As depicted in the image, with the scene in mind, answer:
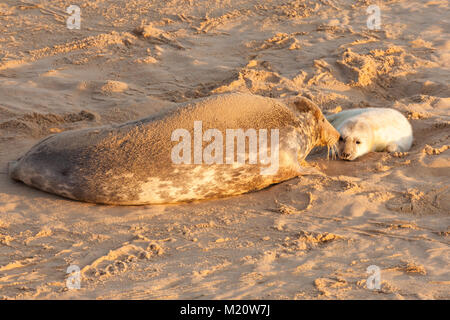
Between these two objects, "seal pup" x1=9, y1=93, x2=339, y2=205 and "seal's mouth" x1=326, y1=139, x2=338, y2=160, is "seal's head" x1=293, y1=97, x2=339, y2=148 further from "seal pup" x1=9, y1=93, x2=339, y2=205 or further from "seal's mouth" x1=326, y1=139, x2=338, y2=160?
"seal pup" x1=9, y1=93, x2=339, y2=205

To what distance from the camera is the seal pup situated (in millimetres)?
4766

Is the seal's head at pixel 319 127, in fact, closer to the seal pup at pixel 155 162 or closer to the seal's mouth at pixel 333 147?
the seal's mouth at pixel 333 147

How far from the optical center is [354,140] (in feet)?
20.0

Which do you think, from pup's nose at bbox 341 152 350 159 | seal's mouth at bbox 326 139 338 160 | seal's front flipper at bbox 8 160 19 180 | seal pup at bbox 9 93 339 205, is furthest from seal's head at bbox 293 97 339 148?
seal's front flipper at bbox 8 160 19 180

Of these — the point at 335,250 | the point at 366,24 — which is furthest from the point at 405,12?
the point at 335,250

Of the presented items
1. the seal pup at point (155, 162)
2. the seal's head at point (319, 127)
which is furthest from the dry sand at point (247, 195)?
the seal's head at point (319, 127)

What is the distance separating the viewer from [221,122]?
5.00m

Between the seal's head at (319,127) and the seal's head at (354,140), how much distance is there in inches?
3.9

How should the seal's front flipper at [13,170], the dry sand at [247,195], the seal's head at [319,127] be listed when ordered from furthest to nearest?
the seal's head at [319,127], the seal's front flipper at [13,170], the dry sand at [247,195]

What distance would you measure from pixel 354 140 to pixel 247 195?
5.18 ft

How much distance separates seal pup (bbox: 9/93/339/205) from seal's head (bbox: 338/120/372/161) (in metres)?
0.94

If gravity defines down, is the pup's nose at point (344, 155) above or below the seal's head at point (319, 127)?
below

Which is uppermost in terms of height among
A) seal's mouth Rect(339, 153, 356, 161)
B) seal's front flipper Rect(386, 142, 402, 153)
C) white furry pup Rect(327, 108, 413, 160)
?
white furry pup Rect(327, 108, 413, 160)

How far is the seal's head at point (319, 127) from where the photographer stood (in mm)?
5711
